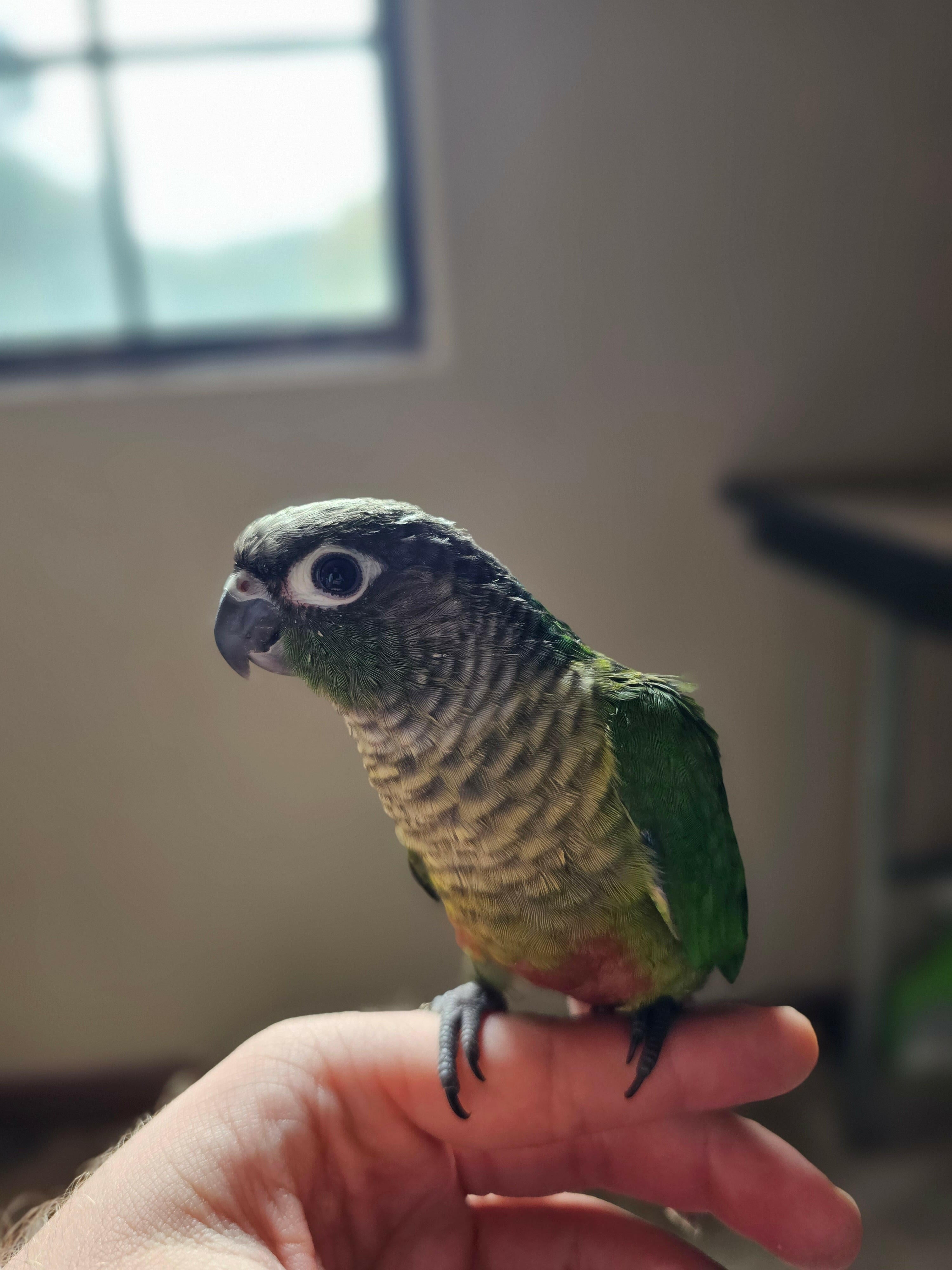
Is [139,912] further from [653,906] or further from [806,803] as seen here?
[806,803]

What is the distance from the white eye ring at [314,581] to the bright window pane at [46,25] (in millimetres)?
825

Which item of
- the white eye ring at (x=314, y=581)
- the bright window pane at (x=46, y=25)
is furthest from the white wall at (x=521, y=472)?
the bright window pane at (x=46, y=25)

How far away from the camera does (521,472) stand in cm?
86

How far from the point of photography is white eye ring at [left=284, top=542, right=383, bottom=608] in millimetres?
357

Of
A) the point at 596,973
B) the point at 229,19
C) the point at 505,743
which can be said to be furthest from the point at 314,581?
the point at 229,19

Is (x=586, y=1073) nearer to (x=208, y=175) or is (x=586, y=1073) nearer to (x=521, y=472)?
(x=521, y=472)

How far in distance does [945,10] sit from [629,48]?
0.30m

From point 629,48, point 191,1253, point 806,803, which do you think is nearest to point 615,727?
point 191,1253

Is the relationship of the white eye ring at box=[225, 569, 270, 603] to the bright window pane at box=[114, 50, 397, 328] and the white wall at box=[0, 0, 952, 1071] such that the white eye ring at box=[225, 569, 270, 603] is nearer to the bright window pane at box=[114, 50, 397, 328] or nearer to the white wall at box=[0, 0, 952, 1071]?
the white wall at box=[0, 0, 952, 1071]

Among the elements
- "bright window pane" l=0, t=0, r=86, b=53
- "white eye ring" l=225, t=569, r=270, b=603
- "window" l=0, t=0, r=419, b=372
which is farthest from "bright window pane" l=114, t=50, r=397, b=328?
"white eye ring" l=225, t=569, r=270, b=603

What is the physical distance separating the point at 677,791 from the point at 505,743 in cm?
9

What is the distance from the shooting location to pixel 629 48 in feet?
2.87

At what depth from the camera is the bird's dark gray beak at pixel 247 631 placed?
1.21 feet

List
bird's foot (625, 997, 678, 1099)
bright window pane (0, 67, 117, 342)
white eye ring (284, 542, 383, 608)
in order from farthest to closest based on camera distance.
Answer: bright window pane (0, 67, 117, 342) < bird's foot (625, 997, 678, 1099) < white eye ring (284, 542, 383, 608)
